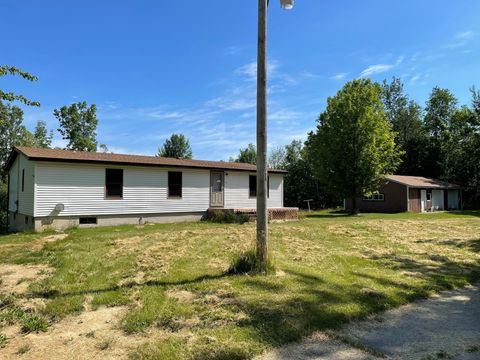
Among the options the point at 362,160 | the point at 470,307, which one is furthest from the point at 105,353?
the point at 362,160

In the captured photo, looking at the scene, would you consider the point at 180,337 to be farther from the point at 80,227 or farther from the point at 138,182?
the point at 138,182

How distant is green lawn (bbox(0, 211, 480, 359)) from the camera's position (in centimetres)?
440

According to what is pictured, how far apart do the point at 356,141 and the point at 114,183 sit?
17.8 metres

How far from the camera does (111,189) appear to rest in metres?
17.8

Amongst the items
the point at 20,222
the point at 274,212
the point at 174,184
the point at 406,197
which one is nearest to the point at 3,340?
the point at 174,184

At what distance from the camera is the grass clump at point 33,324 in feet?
15.0

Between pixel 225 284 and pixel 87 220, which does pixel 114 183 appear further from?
pixel 225 284

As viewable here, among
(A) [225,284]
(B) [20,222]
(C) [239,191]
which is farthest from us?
(C) [239,191]

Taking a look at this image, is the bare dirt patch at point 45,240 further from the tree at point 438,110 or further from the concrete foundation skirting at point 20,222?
the tree at point 438,110

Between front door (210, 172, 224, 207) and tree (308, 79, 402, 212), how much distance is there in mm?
10620

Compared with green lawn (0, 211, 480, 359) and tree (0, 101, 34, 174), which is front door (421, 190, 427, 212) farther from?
tree (0, 101, 34, 174)

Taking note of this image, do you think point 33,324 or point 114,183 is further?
point 114,183

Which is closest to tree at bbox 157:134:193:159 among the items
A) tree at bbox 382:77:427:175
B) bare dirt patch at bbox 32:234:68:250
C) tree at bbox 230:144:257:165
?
tree at bbox 230:144:257:165

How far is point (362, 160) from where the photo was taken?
27141mm
